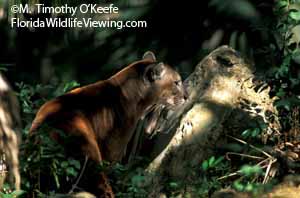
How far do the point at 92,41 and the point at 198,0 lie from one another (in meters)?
1.48

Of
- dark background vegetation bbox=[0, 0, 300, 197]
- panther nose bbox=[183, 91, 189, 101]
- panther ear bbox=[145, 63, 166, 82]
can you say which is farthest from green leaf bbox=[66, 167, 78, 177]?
dark background vegetation bbox=[0, 0, 300, 197]

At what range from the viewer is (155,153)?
314 inches

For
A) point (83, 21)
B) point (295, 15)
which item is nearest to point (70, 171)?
point (295, 15)

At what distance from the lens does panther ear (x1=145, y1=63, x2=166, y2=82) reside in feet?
27.1

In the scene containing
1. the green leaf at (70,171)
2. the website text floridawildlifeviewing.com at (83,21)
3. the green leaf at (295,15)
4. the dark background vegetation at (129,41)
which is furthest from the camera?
the website text floridawildlifeviewing.com at (83,21)

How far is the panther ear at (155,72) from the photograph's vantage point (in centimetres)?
825

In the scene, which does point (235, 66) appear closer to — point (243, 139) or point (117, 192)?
point (243, 139)

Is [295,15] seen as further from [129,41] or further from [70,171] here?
[129,41]

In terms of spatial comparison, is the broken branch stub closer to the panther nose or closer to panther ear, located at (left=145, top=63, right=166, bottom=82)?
the panther nose

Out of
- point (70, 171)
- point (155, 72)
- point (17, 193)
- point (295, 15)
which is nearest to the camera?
point (17, 193)

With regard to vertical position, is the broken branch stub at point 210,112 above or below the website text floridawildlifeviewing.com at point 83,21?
below

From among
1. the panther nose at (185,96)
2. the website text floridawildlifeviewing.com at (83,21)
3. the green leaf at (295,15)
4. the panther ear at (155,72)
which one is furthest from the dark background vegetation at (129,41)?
the green leaf at (295,15)

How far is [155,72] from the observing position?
8.30 metres

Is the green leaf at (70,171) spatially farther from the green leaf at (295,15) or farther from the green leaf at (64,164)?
the green leaf at (295,15)
